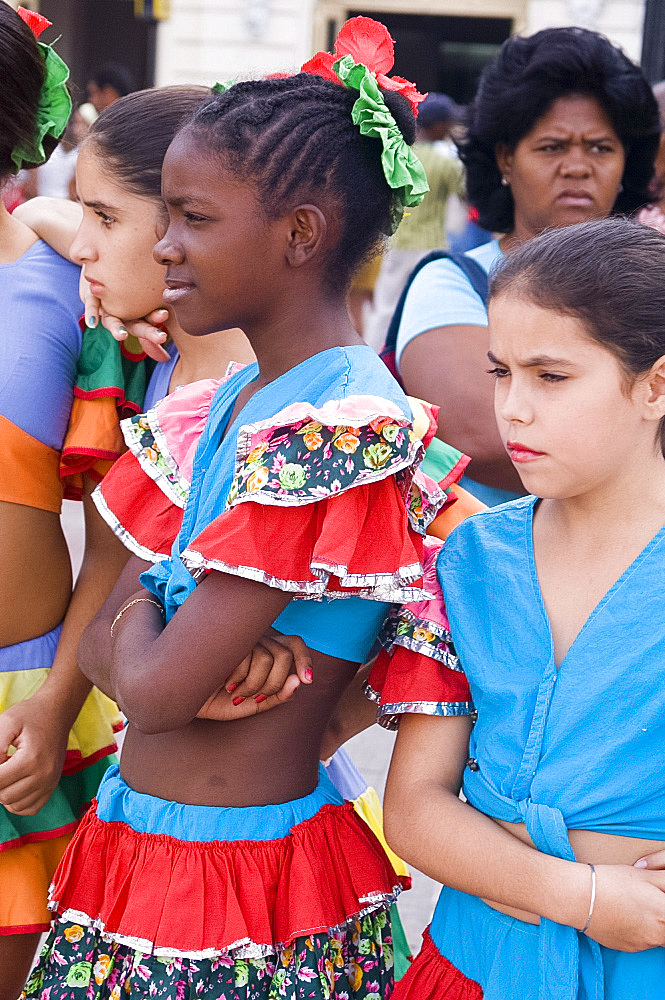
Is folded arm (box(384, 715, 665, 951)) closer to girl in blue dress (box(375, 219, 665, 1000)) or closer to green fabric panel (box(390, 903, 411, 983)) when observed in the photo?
girl in blue dress (box(375, 219, 665, 1000))

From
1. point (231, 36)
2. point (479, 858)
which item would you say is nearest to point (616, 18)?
point (231, 36)

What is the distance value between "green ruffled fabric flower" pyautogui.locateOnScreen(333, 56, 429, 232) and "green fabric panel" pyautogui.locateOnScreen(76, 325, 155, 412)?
0.69 metres

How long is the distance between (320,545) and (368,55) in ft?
2.44

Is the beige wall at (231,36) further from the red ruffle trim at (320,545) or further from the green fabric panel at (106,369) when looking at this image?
the red ruffle trim at (320,545)

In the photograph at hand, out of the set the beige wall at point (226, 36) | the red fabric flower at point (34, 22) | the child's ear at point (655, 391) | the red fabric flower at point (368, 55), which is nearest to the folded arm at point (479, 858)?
the child's ear at point (655, 391)

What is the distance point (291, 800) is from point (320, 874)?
0.11m

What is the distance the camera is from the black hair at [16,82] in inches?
79.7

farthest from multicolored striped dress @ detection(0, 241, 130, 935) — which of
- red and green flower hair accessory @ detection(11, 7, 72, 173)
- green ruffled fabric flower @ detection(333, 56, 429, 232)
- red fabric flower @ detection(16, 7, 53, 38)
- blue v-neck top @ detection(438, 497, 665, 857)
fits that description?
blue v-neck top @ detection(438, 497, 665, 857)

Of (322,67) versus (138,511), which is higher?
(322,67)

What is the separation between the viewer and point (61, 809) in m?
2.14

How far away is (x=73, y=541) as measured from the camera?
6098 mm

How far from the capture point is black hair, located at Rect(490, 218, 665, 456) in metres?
1.51

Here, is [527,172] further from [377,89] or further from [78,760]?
[78,760]

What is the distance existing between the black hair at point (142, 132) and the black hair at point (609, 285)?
2.22 ft
